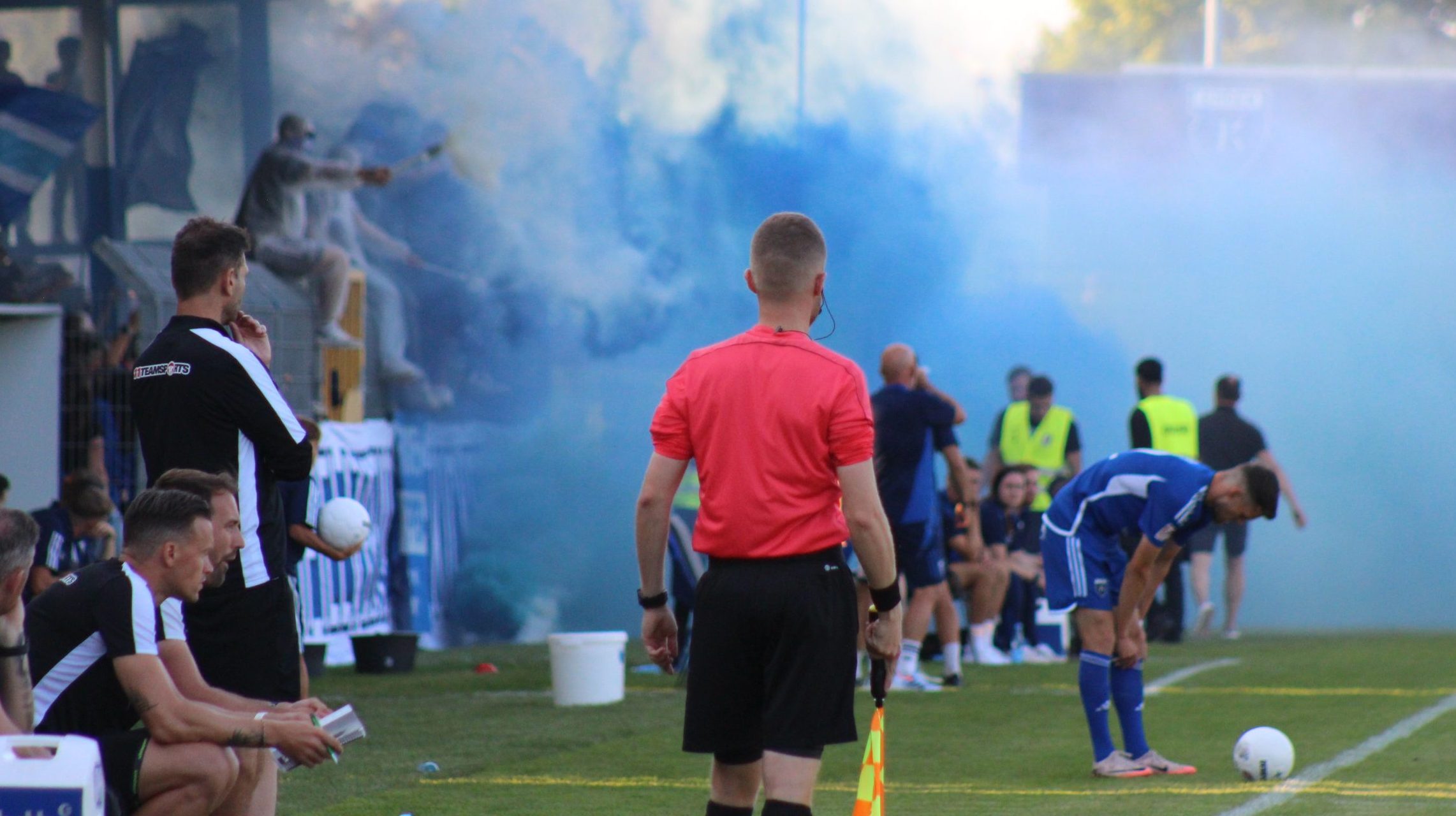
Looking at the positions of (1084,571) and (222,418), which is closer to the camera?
(222,418)

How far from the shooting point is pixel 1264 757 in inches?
261

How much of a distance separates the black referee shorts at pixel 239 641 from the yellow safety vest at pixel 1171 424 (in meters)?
8.90

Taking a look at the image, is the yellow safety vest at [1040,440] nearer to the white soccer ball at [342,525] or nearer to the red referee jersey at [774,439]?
the white soccer ball at [342,525]

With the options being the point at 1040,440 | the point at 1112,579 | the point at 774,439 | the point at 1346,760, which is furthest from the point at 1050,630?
the point at 774,439

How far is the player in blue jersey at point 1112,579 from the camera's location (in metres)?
6.86

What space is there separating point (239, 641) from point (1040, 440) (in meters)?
9.75

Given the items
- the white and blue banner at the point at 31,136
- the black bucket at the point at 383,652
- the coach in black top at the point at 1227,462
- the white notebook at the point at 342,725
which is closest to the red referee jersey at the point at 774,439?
the white notebook at the point at 342,725

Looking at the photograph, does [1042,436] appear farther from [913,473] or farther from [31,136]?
[31,136]

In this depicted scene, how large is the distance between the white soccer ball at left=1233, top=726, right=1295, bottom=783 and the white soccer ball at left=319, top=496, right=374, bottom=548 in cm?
373

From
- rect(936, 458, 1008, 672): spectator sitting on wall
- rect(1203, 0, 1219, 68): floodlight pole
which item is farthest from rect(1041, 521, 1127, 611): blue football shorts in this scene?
rect(1203, 0, 1219, 68): floodlight pole

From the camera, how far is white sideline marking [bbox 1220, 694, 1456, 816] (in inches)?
243

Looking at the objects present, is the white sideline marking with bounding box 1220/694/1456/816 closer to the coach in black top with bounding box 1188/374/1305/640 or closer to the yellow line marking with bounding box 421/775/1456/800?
the yellow line marking with bounding box 421/775/1456/800

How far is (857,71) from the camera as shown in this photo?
1809 centimetres

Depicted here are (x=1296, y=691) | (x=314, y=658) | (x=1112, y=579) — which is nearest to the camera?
(x=1112, y=579)
